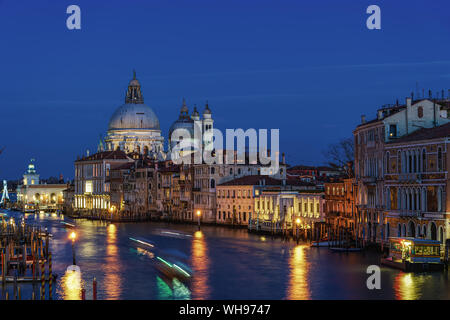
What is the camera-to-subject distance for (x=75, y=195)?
92250 millimetres

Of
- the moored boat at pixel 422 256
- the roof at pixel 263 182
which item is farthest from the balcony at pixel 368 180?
the roof at pixel 263 182

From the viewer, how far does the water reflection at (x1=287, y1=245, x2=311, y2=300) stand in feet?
76.4

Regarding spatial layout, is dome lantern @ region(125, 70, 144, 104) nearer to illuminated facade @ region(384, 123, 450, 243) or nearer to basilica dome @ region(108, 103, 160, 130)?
basilica dome @ region(108, 103, 160, 130)

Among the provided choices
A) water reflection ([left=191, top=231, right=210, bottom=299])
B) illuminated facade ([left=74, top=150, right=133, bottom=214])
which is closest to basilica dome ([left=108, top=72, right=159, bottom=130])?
illuminated facade ([left=74, top=150, right=133, bottom=214])

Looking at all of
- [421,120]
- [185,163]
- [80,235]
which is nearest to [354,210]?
[421,120]

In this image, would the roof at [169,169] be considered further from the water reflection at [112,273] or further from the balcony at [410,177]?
the balcony at [410,177]

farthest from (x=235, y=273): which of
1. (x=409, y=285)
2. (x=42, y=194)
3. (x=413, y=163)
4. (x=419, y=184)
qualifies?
(x=42, y=194)

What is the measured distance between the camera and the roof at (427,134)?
29.7 m

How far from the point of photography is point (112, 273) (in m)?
28.4

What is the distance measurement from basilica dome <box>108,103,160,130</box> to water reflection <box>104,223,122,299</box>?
56.2 meters

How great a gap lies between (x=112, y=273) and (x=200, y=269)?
2976mm
